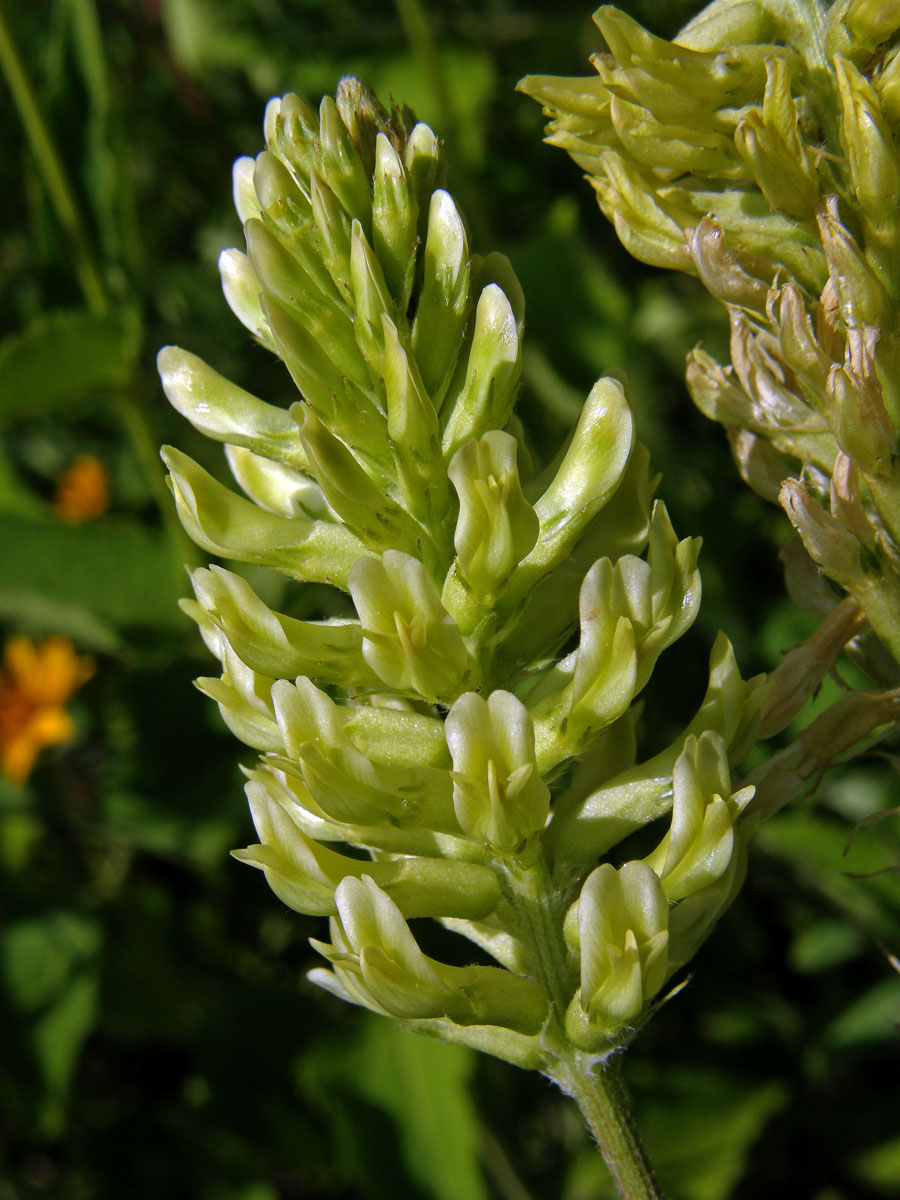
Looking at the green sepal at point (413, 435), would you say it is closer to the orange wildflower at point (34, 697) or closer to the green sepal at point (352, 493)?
the green sepal at point (352, 493)

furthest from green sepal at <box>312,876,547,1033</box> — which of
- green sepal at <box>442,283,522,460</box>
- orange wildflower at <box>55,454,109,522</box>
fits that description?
orange wildflower at <box>55,454,109,522</box>

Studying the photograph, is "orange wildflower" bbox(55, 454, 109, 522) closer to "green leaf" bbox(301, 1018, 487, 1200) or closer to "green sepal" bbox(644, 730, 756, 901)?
"green leaf" bbox(301, 1018, 487, 1200)

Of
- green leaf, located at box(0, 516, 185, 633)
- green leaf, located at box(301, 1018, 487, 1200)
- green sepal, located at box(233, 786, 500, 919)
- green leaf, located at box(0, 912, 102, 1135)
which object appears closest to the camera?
green sepal, located at box(233, 786, 500, 919)

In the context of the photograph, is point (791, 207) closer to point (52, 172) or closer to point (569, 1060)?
point (569, 1060)

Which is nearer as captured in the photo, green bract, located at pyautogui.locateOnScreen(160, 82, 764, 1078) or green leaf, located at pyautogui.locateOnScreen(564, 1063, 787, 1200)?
green bract, located at pyautogui.locateOnScreen(160, 82, 764, 1078)

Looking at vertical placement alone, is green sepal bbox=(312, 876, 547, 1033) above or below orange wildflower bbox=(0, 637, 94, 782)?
above

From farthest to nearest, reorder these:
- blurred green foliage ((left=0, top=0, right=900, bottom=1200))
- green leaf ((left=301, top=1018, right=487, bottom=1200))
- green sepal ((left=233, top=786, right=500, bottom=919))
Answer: blurred green foliage ((left=0, top=0, right=900, bottom=1200)) < green leaf ((left=301, top=1018, right=487, bottom=1200)) < green sepal ((left=233, top=786, right=500, bottom=919))

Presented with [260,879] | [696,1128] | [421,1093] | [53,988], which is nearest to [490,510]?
[421,1093]

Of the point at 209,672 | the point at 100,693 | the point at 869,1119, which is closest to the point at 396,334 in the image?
the point at 209,672
